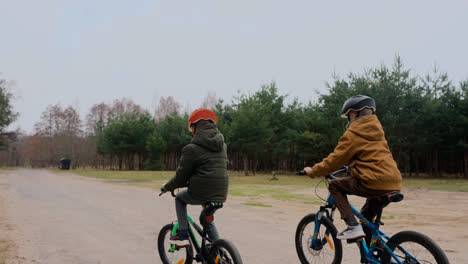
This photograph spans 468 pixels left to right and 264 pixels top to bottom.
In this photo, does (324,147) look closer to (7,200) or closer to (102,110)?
(7,200)

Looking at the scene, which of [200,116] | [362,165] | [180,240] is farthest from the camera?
[180,240]

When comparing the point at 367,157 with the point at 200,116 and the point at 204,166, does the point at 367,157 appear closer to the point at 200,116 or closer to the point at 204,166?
the point at 204,166

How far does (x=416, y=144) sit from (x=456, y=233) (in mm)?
28596

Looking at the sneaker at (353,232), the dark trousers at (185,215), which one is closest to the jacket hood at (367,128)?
the sneaker at (353,232)

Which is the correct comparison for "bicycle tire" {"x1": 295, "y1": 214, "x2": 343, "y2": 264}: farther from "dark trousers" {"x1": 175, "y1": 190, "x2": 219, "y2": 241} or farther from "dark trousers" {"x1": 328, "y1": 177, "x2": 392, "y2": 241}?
"dark trousers" {"x1": 175, "y1": 190, "x2": 219, "y2": 241}

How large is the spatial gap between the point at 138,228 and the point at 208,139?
181 inches

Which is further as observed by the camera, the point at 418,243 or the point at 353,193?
the point at 353,193

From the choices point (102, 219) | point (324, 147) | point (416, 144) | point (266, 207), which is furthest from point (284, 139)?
point (102, 219)

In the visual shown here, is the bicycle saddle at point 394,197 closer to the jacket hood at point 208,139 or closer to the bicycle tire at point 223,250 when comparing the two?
the bicycle tire at point 223,250

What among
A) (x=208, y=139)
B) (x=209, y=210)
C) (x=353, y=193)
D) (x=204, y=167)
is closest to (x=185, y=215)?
(x=209, y=210)

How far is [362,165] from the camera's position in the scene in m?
3.67

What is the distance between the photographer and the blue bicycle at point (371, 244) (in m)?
3.32

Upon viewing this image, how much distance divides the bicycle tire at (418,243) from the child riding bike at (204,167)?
5.57 ft

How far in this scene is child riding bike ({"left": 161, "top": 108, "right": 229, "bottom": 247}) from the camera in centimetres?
388
